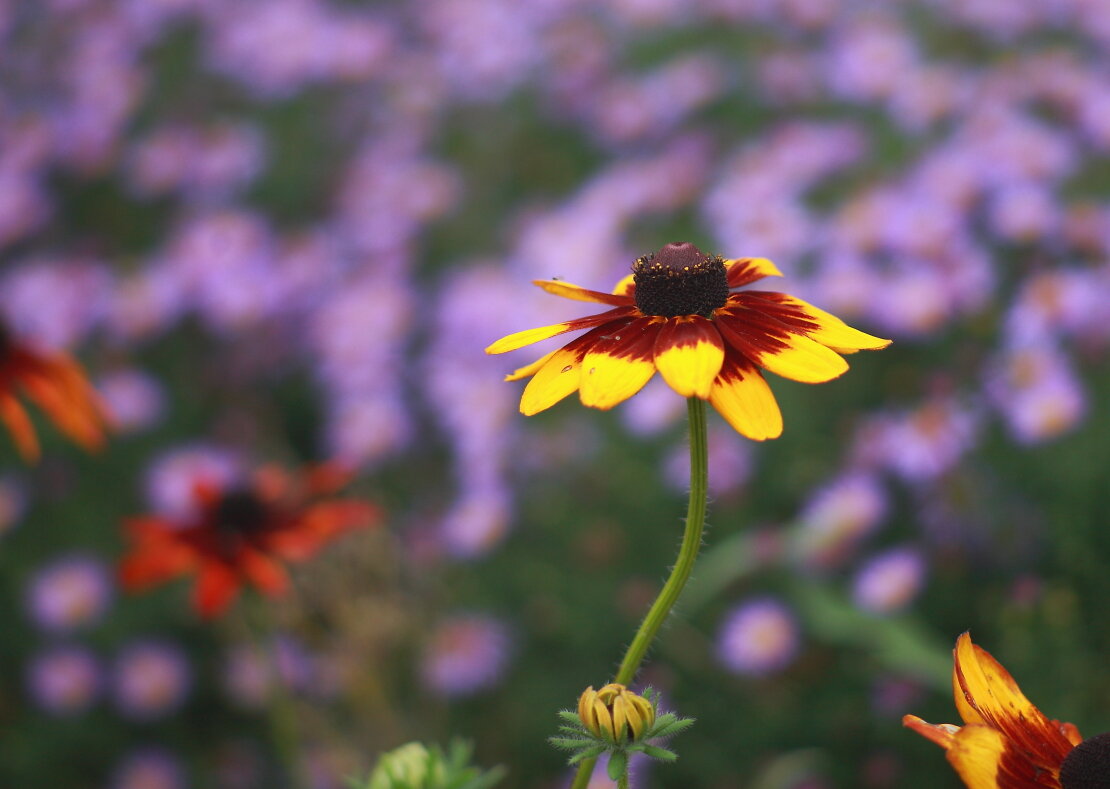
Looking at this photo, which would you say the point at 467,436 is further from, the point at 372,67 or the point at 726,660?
the point at 372,67

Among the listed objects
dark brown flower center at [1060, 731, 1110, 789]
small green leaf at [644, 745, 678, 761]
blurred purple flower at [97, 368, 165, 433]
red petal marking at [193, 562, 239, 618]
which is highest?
blurred purple flower at [97, 368, 165, 433]

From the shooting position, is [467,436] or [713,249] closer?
[467,436]

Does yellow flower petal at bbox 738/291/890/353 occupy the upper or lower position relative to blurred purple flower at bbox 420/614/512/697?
lower

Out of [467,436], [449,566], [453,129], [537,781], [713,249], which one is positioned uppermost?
[453,129]

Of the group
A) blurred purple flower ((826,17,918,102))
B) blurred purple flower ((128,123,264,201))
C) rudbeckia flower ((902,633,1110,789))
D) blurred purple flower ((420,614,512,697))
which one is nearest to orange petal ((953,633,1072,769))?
rudbeckia flower ((902,633,1110,789))

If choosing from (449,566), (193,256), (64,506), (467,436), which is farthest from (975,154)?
(64,506)

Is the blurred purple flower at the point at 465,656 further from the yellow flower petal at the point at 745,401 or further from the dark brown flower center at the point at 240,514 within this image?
the yellow flower petal at the point at 745,401

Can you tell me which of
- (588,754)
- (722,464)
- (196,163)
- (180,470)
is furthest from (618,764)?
(196,163)

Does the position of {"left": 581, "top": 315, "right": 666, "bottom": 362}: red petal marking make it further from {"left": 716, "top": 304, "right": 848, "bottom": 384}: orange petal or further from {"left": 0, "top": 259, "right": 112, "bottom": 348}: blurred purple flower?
{"left": 0, "top": 259, "right": 112, "bottom": 348}: blurred purple flower
